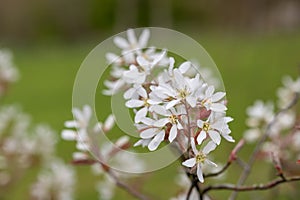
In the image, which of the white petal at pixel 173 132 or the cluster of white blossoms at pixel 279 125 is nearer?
the white petal at pixel 173 132

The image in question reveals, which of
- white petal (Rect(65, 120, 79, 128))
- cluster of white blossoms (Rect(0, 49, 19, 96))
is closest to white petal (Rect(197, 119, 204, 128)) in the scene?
white petal (Rect(65, 120, 79, 128))

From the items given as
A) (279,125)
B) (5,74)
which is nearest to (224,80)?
(5,74)

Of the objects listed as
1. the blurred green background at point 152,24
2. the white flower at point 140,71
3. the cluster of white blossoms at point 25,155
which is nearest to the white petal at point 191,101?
the white flower at point 140,71

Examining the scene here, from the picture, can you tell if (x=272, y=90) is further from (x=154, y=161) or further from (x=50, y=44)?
(x=50, y=44)

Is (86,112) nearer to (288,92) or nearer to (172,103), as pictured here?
(172,103)

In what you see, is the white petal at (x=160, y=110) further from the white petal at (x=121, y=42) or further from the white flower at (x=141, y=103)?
the white petal at (x=121, y=42)

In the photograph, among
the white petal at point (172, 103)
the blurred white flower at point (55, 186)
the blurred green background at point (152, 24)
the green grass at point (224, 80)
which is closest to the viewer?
the white petal at point (172, 103)

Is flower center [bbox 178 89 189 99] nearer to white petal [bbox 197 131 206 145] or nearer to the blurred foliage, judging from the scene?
white petal [bbox 197 131 206 145]

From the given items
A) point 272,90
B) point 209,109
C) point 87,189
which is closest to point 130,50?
point 209,109
